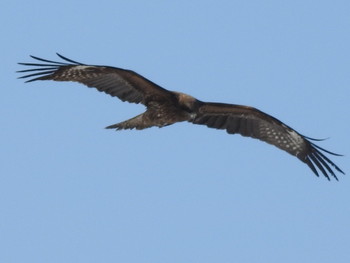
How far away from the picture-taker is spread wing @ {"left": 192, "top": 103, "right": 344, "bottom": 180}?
16953 mm

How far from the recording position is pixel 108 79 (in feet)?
52.4

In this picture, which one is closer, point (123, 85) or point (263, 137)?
point (123, 85)

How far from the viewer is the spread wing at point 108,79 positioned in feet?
51.6

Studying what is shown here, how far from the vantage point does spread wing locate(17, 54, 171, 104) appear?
15734 mm

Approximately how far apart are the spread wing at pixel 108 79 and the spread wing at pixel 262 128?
1.08m

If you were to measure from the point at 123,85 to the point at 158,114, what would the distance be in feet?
2.25

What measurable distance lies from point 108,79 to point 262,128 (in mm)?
2896

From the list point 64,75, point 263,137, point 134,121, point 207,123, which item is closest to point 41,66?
point 64,75

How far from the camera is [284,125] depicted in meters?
17.4

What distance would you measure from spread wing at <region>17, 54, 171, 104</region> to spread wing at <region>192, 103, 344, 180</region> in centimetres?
108

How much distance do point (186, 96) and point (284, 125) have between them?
2.09 meters

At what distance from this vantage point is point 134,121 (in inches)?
640

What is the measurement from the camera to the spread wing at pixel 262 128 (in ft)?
55.6

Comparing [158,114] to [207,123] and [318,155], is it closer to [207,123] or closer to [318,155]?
[207,123]
